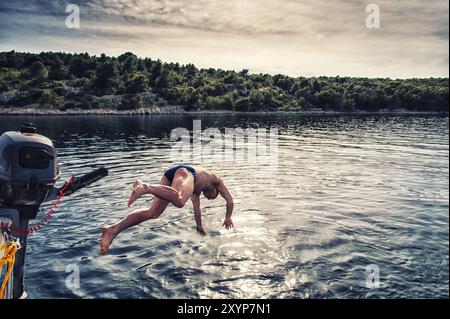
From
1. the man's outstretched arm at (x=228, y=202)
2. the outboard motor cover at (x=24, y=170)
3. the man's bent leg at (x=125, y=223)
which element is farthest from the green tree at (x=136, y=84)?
the outboard motor cover at (x=24, y=170)

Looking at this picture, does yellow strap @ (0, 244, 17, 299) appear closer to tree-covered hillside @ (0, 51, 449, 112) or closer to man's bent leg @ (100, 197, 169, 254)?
man's bent leg @ (100, 197, 169, 254)

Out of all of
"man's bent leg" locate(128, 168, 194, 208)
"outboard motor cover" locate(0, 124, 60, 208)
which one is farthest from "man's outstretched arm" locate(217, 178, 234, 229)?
"outboard motor cover" locate(0, 124, 60, 208)

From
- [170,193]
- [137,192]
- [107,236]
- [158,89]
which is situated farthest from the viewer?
[158,89]

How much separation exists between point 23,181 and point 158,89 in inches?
5860

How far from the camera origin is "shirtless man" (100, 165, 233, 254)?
6.75 metres

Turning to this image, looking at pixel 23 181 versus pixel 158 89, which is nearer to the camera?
pixel 23 181

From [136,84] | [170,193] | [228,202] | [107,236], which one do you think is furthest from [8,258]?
[136,84]

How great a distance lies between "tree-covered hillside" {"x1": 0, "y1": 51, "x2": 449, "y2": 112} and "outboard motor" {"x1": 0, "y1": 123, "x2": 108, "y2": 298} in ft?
407

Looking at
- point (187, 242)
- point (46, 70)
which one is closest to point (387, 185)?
point (187, 242)

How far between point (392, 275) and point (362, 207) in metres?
6.65

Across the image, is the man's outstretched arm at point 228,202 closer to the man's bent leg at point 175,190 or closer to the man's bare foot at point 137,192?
the man's bent leg at point 175,190

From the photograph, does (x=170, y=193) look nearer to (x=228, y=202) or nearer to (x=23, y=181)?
(x=228, y=202)

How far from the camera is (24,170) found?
6.16 metres
